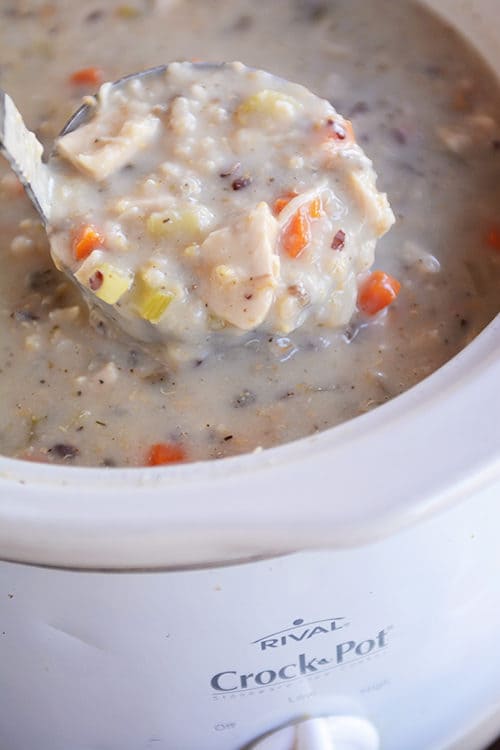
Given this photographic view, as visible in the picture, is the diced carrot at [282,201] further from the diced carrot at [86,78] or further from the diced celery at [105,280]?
the diced carrot at [86,78]

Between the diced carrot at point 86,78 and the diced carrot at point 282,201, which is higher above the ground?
the diced carrot at point 282,201

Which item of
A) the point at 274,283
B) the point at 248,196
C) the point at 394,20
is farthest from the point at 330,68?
the point at 274,283

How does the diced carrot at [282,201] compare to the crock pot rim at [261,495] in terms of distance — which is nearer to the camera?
the crock pot rim at [261,495]

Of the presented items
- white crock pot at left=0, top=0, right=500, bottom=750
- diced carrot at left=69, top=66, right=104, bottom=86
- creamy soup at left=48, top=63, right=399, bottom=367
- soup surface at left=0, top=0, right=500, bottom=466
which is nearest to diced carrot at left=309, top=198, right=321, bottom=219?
creamy soup at left=48, top=63, right=399, bottom=367

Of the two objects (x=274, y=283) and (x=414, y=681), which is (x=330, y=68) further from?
(x=414, y=681)

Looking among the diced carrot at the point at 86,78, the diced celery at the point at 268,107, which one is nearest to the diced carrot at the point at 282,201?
the diced celery at the point at 268,107

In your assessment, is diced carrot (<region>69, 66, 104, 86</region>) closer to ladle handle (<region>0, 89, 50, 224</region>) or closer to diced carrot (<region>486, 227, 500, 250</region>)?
ladle handle (<region>0, 89, 50, 224</region>)

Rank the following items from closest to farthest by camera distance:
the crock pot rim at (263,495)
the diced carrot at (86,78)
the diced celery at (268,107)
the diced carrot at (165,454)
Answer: the crock pot rim at (263,495)
the diced carrot at (165,454)
the diced celery at (268,107)
the diced carrot at (86,78)
